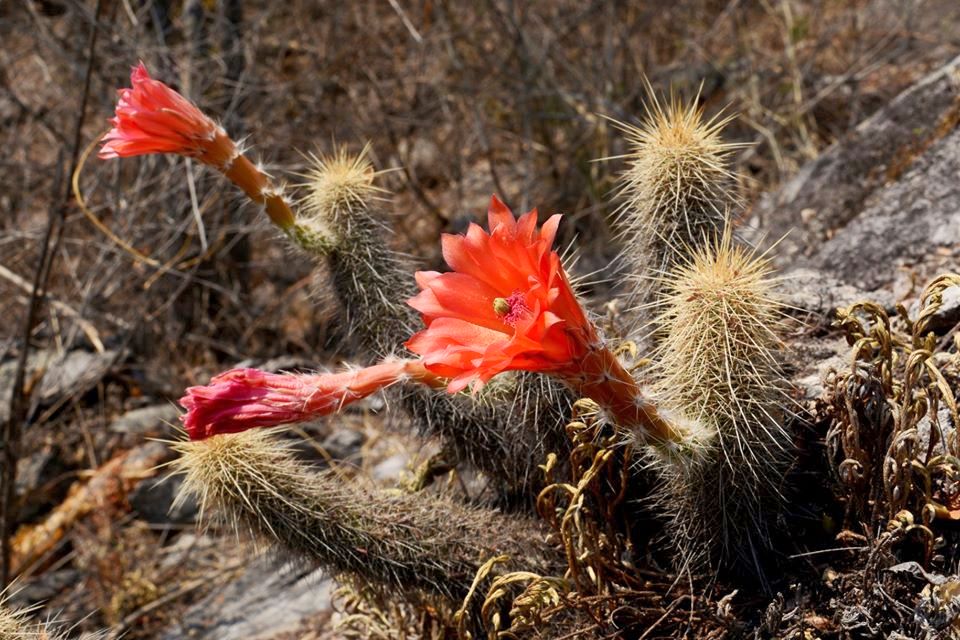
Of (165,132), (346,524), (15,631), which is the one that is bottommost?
(15,631)

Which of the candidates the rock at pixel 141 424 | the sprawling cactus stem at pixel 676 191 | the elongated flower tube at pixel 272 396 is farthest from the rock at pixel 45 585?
the sprawling cactus stem at pixel 676 191

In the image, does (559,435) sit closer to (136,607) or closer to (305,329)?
(136,607)

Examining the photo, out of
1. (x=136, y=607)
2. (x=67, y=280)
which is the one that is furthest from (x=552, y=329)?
(x=67, y=280)

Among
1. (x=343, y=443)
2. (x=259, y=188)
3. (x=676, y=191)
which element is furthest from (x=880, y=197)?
(x=343, y=443)

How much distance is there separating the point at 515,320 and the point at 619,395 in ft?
0.81

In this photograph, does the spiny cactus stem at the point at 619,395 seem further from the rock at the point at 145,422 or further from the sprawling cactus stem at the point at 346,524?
the rock at the point at 145,422

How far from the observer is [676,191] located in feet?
7.44

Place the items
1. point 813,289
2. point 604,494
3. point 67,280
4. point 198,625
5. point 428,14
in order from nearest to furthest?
1. point 604,494
2. point 813,289
3. point 198,625
4. point 67,280
5. point 428,14

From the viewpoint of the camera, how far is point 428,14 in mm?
6223

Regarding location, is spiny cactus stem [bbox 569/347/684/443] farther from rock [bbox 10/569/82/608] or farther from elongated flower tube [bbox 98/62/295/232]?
rock [bbox 10/569/82/608]

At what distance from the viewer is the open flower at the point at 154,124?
2377 mm

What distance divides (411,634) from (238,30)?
419 centimetres

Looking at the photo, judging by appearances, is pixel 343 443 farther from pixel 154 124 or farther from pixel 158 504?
pixel 154 124

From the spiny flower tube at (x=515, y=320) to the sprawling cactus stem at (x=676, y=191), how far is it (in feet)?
1.60
